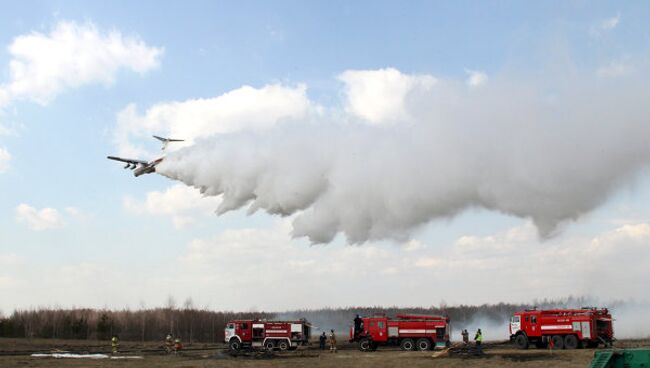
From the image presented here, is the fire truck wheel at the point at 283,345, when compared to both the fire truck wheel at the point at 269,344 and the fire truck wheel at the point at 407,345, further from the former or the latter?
the fire truck wheel at the point at 407,345

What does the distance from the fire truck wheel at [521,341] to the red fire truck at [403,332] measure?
5.78 metres

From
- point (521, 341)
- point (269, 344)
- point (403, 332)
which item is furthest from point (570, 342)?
point (269, 344)

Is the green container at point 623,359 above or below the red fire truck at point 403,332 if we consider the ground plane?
above

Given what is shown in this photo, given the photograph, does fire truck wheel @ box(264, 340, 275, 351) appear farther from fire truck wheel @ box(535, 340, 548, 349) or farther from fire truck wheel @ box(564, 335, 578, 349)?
fire truck wheel @ box(564, 335, 578, 349)

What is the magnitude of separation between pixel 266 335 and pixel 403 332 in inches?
484

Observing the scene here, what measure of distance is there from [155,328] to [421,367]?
82.6 m

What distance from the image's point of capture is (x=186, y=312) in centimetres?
12425

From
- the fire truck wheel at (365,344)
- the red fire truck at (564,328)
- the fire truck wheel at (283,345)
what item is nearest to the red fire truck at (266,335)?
the fire truck wheel at (283,345)

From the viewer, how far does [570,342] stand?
166ft

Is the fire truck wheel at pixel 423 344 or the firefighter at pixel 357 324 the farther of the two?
the firefighter at pixel 357 324

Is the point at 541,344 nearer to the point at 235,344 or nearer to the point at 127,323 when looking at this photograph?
the point at 235,344

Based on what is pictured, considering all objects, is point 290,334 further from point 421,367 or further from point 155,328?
point 155,328

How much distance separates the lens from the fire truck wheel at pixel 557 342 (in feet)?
168

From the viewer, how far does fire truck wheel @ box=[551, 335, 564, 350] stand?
168 feet
